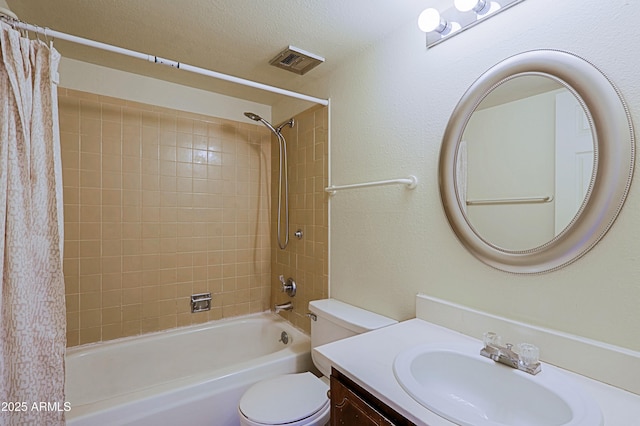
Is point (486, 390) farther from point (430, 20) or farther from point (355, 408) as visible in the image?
point (430, 20)

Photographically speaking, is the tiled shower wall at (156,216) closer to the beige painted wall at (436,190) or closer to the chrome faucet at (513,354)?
the beige painted wall at (436,190)

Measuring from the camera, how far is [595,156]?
88cm

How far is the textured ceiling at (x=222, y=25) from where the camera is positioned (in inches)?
53.0

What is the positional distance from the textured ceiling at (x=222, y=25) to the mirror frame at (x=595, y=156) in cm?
52

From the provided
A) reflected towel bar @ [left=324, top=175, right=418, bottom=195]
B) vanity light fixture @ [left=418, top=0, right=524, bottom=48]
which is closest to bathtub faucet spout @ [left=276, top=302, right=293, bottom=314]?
reflected towel bar @ [left=324, top=175, right=418, bottom=195]

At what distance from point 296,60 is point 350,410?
1758 mm

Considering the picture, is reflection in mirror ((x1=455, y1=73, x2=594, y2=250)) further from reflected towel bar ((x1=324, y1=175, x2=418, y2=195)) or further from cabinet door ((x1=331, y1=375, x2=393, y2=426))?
cabinet door ((x1=331, y1=375, x2=393, y2=426))

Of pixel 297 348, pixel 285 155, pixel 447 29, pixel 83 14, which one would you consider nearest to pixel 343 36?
pixel 447 29

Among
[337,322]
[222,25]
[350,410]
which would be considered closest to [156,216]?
[222,25]

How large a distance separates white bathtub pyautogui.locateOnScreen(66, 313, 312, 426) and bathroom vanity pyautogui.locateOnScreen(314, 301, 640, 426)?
0.79 metres

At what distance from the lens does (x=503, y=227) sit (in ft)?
3.56

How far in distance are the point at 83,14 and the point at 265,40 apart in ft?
2.75

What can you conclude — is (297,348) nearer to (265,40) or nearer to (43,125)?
(43,125)

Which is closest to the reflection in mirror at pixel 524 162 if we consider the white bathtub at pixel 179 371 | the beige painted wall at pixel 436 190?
the beige painted wall at pixel 436 190
